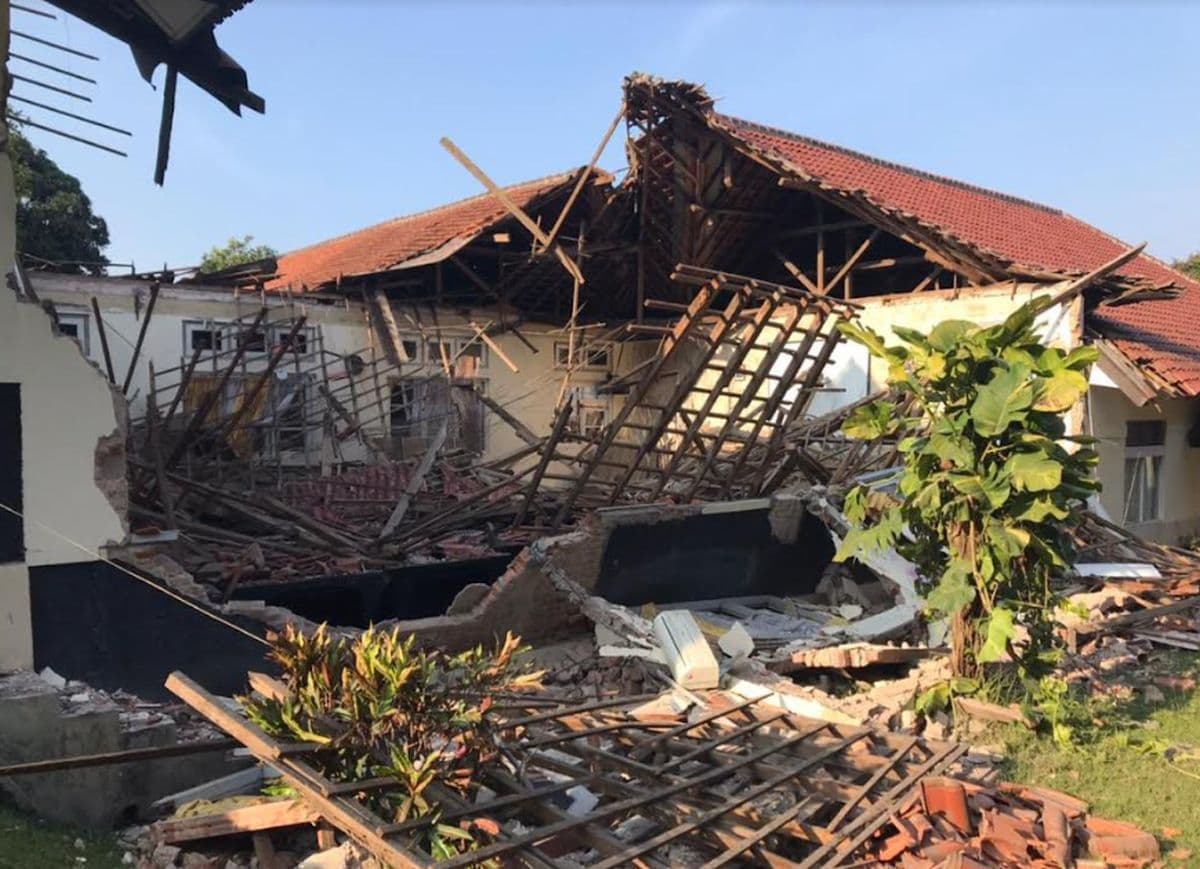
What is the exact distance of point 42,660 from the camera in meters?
6.51

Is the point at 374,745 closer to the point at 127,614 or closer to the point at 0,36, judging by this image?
the point at 127,614

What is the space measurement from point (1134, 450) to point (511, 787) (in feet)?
43.2

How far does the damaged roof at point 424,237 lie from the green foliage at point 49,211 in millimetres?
4341

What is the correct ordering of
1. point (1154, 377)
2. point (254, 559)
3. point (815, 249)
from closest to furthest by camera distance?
1. point (254, 559)
2. point (1154, 377)
3. point (815, 249)

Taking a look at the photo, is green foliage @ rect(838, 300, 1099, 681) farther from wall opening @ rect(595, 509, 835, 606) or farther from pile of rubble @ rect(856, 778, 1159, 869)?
wall opening @ rect(595, 509, 835, 606)

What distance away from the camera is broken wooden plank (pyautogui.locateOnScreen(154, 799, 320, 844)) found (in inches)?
172

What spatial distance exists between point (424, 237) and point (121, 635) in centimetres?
1097

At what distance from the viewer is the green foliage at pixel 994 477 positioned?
620 cm

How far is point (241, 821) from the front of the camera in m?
4.48

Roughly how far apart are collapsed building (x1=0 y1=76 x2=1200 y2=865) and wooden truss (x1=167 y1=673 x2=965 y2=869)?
0.19 feet

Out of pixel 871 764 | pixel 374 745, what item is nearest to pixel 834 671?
pixel 871 764

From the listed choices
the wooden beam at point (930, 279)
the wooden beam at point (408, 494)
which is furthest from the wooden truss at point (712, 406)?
the wooden beam at point (930, 279)

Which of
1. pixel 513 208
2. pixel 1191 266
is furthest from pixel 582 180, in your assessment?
pixel 1191 266

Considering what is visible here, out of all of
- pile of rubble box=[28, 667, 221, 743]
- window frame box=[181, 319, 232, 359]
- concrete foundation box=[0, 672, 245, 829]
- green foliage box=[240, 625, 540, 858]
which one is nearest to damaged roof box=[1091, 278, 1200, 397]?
green foliage box=[240, 625, 540, 858]
